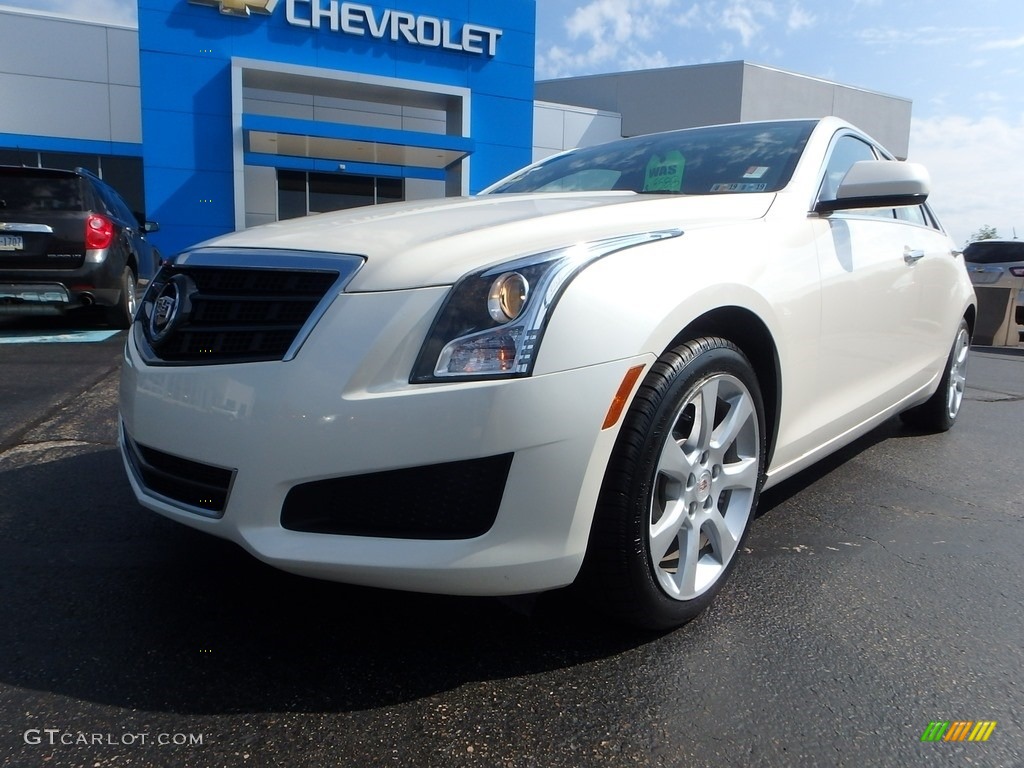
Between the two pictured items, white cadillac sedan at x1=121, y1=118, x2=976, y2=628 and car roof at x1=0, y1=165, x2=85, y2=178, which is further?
car roof at x1=0, y1=165, x2=85, y2=178

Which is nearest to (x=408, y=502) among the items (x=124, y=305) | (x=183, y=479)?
(x=183, y=479)

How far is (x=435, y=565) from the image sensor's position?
5.54ft

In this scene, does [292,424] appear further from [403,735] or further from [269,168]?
[269,168]

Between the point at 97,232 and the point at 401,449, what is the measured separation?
6.62m

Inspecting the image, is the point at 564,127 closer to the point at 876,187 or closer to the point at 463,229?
the point at 876,187

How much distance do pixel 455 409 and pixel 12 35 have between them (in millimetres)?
22228

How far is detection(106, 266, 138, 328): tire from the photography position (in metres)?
7.66

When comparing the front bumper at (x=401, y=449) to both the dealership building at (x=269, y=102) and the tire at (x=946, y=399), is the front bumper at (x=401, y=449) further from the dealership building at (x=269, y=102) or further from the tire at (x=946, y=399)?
the dealership building at (x=269, y=102)

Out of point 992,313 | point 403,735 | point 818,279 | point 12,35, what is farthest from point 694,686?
point 12,35

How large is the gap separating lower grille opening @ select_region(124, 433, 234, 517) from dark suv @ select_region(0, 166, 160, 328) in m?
5.68

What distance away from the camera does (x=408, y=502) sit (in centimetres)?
170

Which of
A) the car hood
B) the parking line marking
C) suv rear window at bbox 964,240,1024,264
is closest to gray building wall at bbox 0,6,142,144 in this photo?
the parking line marking

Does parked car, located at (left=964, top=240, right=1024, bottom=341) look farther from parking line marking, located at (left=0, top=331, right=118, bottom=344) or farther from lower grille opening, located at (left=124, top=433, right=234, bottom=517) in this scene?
lower grille opening, located at (left=124, top=433, right=234, bottom=517)

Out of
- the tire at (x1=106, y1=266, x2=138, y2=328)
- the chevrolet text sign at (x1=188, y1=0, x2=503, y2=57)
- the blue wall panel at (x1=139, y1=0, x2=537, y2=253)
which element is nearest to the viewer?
the tire at (x1=106, y1=266, x2=138, y2=328)
